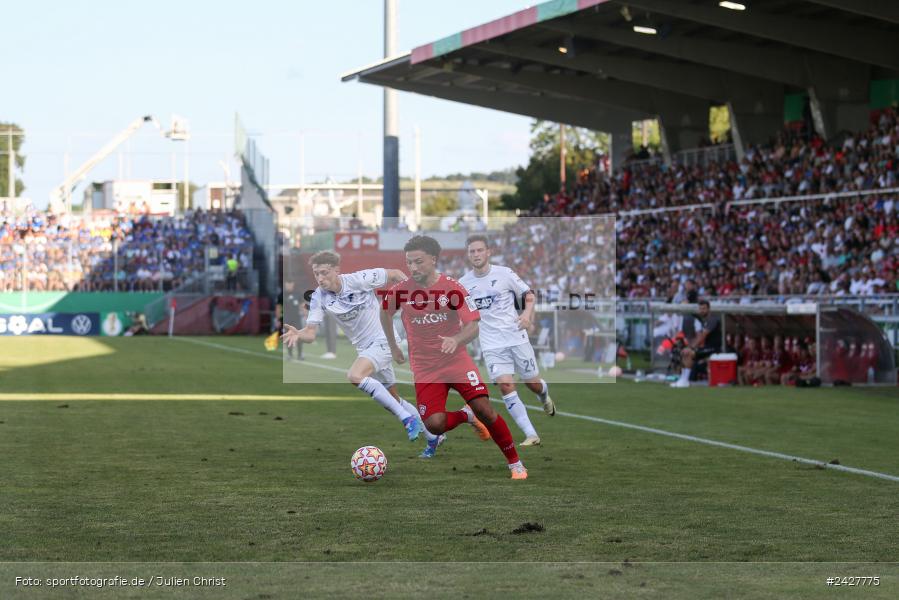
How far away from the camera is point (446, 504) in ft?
34.1

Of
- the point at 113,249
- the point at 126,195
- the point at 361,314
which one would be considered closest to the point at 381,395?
the point at 361,314

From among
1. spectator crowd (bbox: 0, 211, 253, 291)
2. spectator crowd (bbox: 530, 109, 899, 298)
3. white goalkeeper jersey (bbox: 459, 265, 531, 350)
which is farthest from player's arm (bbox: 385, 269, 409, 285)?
spectator crowd (bbox: 0, 211, 253, 291)

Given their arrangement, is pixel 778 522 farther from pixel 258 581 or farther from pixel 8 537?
pixel 8 537

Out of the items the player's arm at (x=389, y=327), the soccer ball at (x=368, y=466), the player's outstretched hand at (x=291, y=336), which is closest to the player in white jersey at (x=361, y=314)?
the player's arm at (x=389, y=327)

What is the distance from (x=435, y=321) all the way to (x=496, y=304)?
9.22 ft

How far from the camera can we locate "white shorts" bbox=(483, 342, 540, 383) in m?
15.1

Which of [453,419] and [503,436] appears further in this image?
[453,419]

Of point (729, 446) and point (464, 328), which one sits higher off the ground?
point (464, 328)

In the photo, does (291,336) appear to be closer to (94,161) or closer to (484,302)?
(484,302)

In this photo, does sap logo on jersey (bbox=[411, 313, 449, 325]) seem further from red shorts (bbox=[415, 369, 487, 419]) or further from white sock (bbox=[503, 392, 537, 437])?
white sock (bbox=[503, 392, 537, 437])

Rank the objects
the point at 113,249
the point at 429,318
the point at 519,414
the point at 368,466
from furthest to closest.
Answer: the point at 113,249 < the point at 519,414 < the point at 429,318 < the point at 368,466

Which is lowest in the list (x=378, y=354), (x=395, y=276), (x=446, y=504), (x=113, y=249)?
(x=446, y=504)

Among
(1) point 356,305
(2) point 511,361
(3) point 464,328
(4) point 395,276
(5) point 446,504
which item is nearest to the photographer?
(5) point 446,504

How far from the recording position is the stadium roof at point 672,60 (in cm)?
3494
